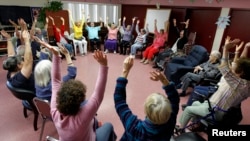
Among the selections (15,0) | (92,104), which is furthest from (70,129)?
(15,0)

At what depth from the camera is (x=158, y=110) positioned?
3.41 feet

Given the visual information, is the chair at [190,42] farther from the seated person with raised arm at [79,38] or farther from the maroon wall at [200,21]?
the seated person with raised arm at [79,38]

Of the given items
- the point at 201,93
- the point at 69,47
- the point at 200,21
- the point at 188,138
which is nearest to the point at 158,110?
the point at 188,138

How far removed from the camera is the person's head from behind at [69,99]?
3.53ft

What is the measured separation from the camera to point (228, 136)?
147 cm

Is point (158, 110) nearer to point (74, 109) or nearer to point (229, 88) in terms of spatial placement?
point (74, 109)

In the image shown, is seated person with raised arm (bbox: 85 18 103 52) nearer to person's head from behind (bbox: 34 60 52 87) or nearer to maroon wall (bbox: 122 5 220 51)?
maroon wall (bbox: 122 5 220 51)

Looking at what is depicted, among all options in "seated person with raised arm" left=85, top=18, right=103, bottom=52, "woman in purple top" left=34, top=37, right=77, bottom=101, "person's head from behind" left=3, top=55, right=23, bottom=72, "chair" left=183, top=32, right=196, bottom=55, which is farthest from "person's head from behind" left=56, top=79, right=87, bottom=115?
"seated person with raised arm" left=85, top=18, right=103, bottom=52

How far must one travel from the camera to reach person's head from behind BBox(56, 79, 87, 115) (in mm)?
1075

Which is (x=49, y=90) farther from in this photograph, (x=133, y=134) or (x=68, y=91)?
(x=133, y=134)

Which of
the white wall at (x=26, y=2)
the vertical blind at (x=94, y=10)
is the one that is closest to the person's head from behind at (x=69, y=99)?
the white wall at (x=26, y=2)

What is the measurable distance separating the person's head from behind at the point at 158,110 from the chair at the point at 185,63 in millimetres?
2528

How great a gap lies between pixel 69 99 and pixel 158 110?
1.87ft

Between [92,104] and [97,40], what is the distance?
551 cm
